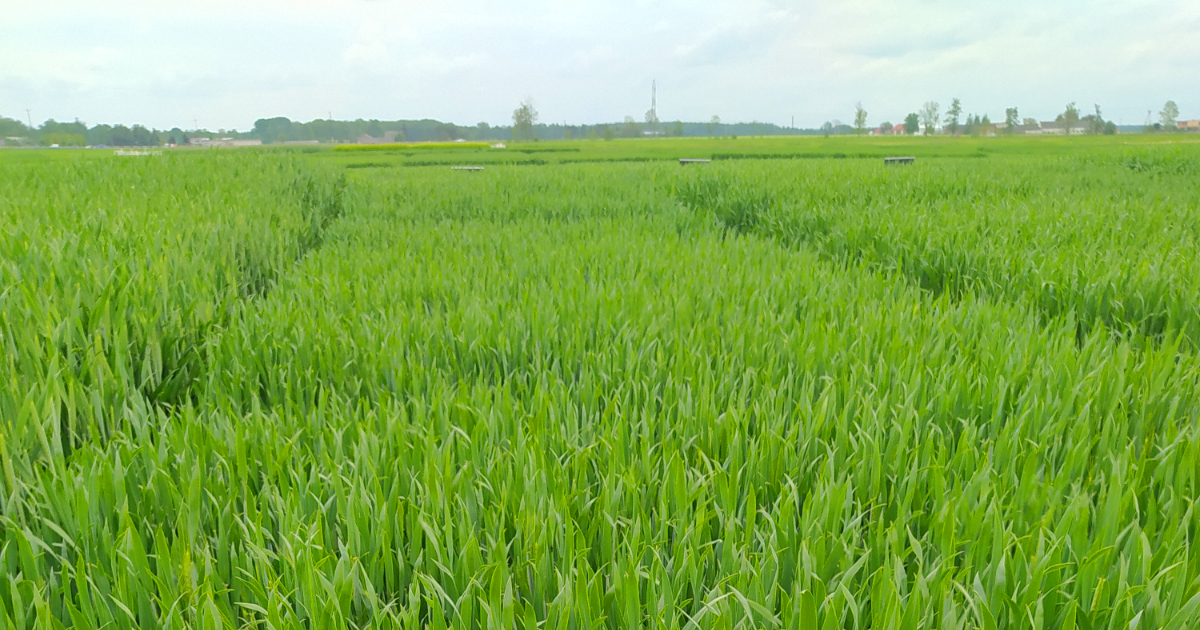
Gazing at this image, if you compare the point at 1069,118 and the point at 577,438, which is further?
the point at 1069,118

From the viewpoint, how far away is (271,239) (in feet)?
12.8

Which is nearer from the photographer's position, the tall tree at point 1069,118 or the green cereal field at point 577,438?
the green cereal field at point 577,438

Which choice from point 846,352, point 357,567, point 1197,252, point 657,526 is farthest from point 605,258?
point 1197,252

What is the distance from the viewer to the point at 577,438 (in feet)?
4.91

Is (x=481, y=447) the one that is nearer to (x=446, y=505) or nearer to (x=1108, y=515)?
(x=446, y=505)

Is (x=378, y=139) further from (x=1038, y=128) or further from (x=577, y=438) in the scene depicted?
(x=577, y=438)

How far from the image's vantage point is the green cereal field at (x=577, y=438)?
3.10 feet

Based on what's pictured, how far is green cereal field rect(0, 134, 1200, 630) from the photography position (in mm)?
943

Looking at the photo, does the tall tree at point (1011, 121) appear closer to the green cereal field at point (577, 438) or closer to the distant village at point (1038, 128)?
the distant village at point (1038, 128)

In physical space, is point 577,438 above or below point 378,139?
below

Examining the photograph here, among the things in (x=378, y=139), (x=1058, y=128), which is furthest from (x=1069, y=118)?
(x=378, y=139)

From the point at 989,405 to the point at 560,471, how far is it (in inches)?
46.6

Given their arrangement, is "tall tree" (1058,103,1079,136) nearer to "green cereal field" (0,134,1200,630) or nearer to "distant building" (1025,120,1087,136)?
"distant building" (1025,120,1087,136)

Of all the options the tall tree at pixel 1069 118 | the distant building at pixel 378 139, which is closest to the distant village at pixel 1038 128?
the tall tree at pixel 1069 118
